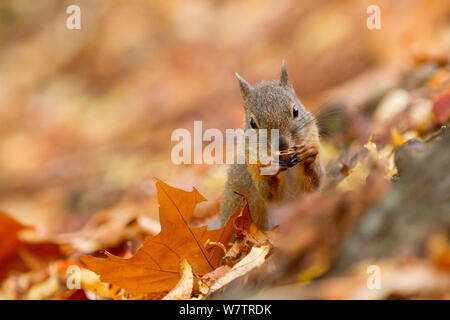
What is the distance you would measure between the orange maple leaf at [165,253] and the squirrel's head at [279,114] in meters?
0.81

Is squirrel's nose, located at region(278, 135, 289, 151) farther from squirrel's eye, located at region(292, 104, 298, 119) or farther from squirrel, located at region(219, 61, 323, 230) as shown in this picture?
squirrel's eye, located at region(292, 104, 298, 119)

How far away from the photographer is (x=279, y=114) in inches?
111

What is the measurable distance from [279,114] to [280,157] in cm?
27

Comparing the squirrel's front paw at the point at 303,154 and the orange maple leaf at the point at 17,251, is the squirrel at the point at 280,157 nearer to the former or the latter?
the squirrel's front paw at the point at 303,154

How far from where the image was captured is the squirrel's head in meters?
2.79

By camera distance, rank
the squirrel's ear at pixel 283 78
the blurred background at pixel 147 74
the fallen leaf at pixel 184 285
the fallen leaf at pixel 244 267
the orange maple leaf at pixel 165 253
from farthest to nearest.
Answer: the blurred background at pixel 147 74 < the squirrel's ear at pixel 283 78 < the orange maple leaf at pixel 165 253 < the fallen leaf at pixel 184 285 < the fallen leaf at pixel 244 267

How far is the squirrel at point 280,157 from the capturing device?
2.75 metres

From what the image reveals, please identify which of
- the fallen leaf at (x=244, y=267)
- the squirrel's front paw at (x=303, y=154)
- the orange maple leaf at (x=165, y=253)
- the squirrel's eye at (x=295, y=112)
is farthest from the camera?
the squirrel's eye at (x=295, y=112)

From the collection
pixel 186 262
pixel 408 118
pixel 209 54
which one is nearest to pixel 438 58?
pixel 408 118

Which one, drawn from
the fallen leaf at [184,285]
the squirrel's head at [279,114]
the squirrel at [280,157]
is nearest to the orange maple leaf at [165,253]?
the fallen leaf at [184,285]

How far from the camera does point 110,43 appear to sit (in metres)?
8.52
